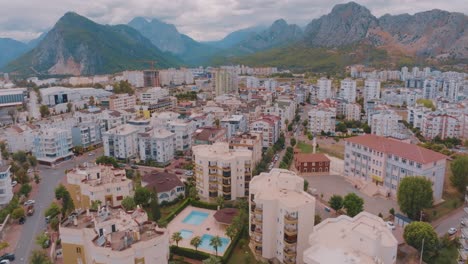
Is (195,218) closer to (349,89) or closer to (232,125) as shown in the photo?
(232,125)

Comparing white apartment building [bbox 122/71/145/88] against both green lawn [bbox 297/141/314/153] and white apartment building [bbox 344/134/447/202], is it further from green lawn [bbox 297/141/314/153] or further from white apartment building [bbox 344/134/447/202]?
white apartment building [bbox 344/134/447/202]

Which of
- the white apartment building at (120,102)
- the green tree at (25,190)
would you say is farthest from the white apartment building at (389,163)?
the white apartment building at (120,102)

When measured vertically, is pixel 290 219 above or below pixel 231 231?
above

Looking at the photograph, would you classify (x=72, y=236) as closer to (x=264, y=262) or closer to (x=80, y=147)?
(x=264, y=262)

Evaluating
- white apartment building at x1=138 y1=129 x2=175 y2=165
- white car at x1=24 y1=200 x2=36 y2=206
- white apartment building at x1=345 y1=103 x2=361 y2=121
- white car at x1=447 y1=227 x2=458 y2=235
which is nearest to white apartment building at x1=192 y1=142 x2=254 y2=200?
white apartment building at x1=138 y1=129 x2=175 y2=165

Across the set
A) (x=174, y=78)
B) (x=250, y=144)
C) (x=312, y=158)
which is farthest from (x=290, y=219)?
(x=174, y=78)
